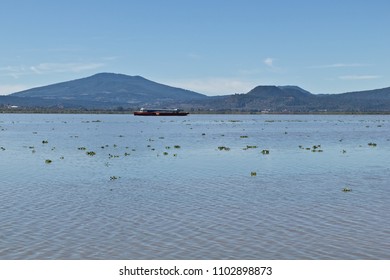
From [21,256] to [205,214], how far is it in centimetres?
940

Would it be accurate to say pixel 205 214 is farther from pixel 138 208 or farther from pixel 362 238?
pixel 362 238

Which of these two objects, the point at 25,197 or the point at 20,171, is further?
the point at 20,171

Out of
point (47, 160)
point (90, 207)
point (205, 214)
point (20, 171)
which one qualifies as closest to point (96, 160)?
point (47, 160)

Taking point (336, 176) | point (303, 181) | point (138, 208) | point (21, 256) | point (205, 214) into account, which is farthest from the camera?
point (336, 176)

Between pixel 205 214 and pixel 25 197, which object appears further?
pixel 25 197

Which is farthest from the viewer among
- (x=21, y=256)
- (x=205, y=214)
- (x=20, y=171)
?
(x=20, y=171)

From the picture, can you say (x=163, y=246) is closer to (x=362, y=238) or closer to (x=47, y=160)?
(x=362, y=238)

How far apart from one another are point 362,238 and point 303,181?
1573 cm

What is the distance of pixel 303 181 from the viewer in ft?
116

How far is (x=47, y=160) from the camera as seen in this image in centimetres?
4919

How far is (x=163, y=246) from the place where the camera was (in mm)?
18719
